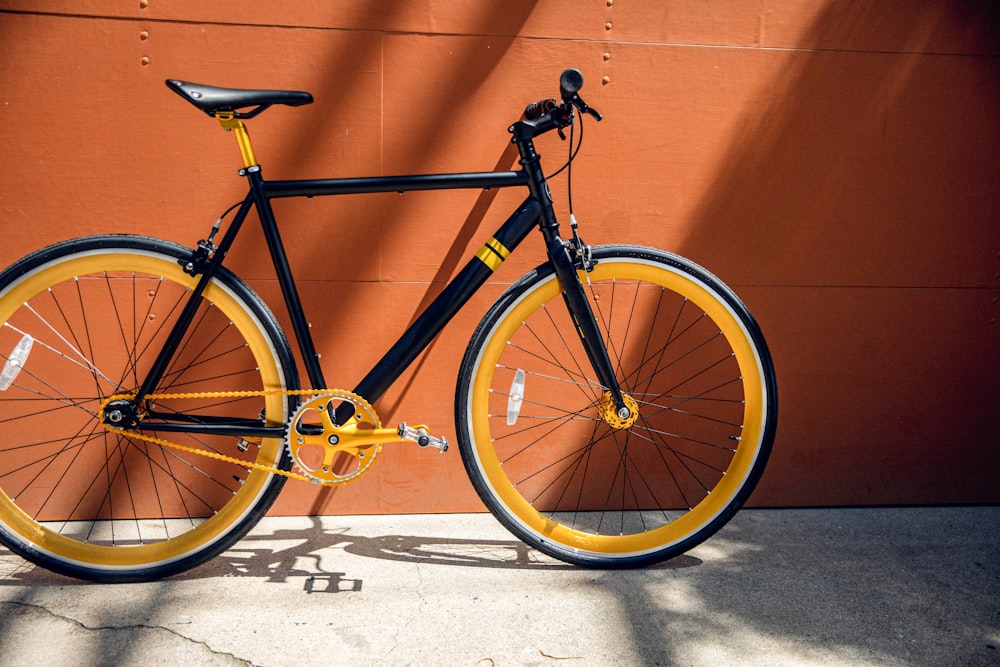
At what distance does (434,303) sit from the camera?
248cm

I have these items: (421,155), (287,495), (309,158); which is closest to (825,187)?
(421,155)

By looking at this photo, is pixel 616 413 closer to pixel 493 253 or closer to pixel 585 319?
pixel 585 319

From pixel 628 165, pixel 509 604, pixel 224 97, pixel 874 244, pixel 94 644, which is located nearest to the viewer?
pixel 94 644

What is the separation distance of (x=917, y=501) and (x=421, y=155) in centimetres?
221

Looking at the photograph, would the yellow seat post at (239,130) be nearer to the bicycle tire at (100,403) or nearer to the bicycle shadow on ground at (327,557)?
the bicycle tire at (100,403)

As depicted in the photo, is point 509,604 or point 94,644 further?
point 509,604

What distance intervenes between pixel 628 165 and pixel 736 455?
41.1 inches

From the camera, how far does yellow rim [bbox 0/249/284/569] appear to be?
7.60 ft

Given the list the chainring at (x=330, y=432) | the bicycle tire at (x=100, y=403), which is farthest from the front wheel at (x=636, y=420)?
the bicycle tire at (x=100, y=403)

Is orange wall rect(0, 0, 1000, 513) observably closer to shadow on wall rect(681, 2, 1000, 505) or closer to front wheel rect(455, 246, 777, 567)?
shadow on wall rect(681, 2, 1000, 505)

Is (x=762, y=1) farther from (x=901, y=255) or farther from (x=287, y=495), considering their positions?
(x=287, y=495)

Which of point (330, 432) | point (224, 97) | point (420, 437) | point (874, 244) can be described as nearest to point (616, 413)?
point (420, 437)

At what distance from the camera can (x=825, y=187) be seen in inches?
116

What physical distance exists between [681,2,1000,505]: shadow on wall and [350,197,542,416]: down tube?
2.55ft
